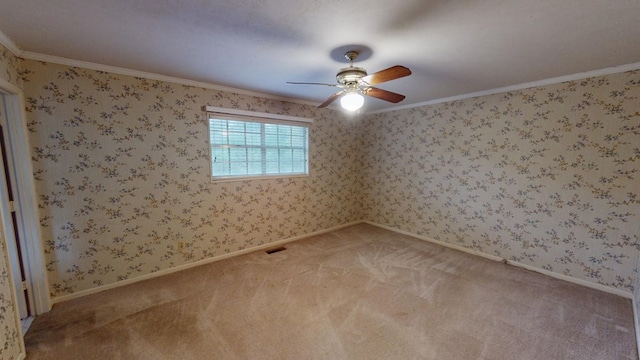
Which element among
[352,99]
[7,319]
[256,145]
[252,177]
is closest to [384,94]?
[352,99]

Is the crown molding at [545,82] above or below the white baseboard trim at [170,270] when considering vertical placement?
above

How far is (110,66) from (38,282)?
2035 mm

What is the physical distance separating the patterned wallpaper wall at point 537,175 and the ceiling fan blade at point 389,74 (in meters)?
2.17

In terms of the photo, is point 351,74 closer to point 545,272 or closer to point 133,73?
point 133,73

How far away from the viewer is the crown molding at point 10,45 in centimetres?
176

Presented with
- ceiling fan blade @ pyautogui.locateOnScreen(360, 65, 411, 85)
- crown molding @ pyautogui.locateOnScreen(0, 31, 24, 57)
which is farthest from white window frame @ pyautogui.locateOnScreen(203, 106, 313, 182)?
ceiling fan blade @ pyautogui.locateOnScreen(360, 65, 411, 85)

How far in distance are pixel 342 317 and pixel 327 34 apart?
222 centimetres

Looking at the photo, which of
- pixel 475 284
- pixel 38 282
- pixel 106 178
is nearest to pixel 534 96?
pixel 475 284

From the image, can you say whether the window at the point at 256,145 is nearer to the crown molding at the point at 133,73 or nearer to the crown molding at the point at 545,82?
the crown molding at the point at 133,73

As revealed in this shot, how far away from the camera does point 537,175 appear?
9.47 feet

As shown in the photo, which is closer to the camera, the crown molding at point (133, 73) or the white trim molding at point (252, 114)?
the crown molding at point (133, 73)

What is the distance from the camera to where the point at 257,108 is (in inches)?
134

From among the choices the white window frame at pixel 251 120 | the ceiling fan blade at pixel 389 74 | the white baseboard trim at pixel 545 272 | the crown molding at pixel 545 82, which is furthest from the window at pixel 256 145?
the white baseboard trim at pixel 545 272

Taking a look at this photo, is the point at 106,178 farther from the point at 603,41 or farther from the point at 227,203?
the point at 603,41
